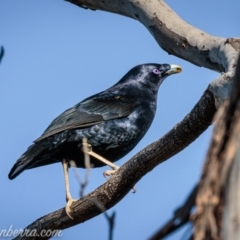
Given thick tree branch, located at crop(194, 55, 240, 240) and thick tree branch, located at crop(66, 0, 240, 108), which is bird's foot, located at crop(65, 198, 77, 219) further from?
thick tree branch, located at crop(194, 55, 240, 240)

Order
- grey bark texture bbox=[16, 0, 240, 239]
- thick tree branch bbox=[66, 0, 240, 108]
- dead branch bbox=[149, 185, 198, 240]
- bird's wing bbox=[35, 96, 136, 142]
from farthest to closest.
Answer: bird's wing bbox=[35, 96, 136, 142], thick tree branch bbox=[66, 0, 240, 108], grey bark texture bbox=[16, 0, 240, 239], dead branch bbox=[149, 185, 198, 240]

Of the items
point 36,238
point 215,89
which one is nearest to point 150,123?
point 36,238

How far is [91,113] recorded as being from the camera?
24.2ft

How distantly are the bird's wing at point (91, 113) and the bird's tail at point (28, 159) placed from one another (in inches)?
3.4

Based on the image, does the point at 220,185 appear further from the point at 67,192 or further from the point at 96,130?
the point at 96,130

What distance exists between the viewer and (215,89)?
4652 mm

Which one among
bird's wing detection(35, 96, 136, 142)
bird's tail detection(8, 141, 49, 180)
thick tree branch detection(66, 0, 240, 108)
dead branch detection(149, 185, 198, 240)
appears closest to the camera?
dead branch detection(149, 185, 198, 240)

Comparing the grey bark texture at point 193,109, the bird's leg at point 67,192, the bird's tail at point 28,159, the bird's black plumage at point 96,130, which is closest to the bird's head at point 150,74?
the bird's black plumage at point 96,130

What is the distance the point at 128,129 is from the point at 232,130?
506cm

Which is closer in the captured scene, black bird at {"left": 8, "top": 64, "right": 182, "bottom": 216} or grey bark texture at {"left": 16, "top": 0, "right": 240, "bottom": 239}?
grey bark texture at {"left": 16, "top": 0, "right": 240, "bottom": 239}

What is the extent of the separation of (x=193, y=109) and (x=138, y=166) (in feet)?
2.46

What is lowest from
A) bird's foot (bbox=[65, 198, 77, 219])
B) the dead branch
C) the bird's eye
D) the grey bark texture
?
the dead branch

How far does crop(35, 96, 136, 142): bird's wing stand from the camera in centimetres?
711

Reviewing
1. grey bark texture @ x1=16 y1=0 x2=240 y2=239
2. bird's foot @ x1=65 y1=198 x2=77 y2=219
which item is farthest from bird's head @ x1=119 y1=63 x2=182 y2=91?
Result: bird's foot @ x1=65 y1=198 x2=77 y2=219
